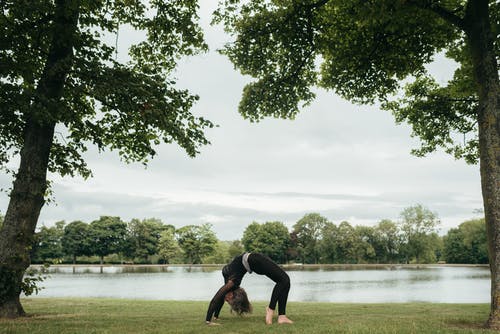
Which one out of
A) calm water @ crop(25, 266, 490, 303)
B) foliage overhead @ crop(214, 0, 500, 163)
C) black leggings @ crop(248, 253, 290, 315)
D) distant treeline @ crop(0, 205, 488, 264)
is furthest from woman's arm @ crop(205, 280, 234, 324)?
distant treeline @ crop(0, 205, 488, 264)

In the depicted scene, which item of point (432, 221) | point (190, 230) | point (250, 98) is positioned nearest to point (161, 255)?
point (190, 230)

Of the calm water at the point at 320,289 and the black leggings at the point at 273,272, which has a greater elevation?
the black leggings at the point at 273,272

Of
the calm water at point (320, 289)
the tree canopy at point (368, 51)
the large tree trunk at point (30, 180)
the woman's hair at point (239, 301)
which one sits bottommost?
the calm water at point (320, 289)

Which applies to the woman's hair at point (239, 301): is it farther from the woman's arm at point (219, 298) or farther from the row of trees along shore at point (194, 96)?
the row of trees along shore at point (194, 96)

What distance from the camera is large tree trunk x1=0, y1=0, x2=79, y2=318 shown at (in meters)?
10.1

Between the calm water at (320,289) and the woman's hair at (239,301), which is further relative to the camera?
the calm water at (320,289)

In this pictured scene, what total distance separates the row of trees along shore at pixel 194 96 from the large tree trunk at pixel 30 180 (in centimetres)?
3

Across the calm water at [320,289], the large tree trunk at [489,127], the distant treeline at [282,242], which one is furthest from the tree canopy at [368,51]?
the distant treeline at [282,242]

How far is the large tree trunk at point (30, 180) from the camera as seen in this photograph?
10.1 m

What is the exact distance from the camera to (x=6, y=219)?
1054 centimetres

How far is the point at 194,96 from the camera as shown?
510 inches

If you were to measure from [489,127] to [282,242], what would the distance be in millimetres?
112912

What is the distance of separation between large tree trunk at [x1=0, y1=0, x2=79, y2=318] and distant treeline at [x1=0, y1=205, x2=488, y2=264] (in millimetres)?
98983

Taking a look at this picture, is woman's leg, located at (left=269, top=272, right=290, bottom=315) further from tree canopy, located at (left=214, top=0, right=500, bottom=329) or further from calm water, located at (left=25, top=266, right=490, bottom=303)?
calm water, located at (left=25, top=266, right=490, bottom=303)
